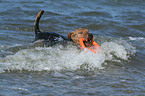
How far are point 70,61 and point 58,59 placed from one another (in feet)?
0.99

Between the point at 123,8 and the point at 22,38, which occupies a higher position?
the point at 123,8

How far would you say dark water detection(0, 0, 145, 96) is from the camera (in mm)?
4543

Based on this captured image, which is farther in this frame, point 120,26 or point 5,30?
point 120,26

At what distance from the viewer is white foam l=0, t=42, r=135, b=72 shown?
542 centimetres

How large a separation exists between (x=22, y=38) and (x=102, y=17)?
470 cm

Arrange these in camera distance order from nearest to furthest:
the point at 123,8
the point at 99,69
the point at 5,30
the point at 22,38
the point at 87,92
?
the point at 87,92, the point at 99,69, the point at 22,38, the point at 5,30, the point at 123,8

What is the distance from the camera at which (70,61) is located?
574 cm

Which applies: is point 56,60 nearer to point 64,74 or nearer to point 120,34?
point 64,74

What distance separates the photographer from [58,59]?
582cm

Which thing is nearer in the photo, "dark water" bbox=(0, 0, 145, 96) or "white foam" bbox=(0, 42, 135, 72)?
"dark water" bbox=(0, 0, 145, 96)

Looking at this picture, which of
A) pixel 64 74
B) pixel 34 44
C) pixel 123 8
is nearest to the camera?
pixel 64 74

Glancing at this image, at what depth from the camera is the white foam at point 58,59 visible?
542cm

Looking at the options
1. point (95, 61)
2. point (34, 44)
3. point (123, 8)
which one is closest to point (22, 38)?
point (34, 44)

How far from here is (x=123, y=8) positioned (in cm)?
1367
